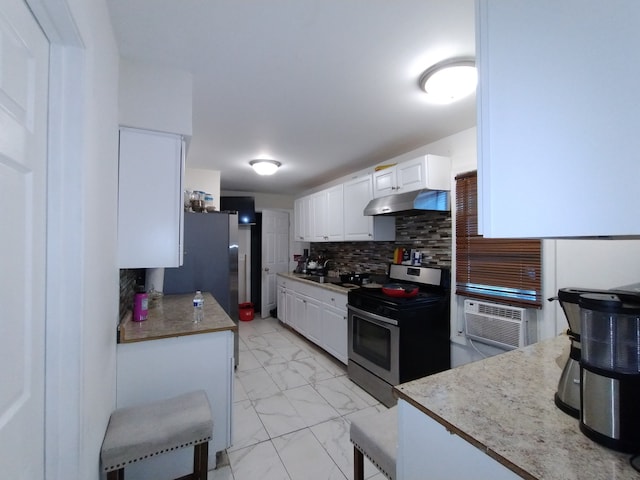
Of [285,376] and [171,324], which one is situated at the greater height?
[171,324]

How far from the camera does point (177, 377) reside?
5.57 ft

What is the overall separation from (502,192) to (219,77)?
5.92 ft

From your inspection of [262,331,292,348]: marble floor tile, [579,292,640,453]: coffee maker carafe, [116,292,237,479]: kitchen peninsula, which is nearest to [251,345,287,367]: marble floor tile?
[262,331,292,348]: marble floor tile

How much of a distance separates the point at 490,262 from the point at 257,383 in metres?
2.40

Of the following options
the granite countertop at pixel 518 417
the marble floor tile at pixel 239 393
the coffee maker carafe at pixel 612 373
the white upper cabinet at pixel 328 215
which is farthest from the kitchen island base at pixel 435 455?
the white upper cabinet at pixel 328 215

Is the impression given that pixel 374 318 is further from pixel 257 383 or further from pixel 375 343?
pixel 257 383

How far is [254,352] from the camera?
3682 mm

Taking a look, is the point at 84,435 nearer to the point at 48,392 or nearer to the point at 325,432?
the point at 48,392

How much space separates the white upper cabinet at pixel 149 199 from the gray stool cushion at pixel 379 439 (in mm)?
1418

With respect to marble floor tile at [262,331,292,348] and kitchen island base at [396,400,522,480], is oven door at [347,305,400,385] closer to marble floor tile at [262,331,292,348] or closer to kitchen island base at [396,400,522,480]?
marble floor tile at [262,331,292,348]

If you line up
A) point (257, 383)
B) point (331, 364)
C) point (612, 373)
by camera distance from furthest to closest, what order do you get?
point (331, 364) → point (257, 383) → point (612, 373)

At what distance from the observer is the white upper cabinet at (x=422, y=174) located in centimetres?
264

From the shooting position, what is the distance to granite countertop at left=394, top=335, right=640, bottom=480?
2.19 feet

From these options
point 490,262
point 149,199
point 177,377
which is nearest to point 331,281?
point 490,262
